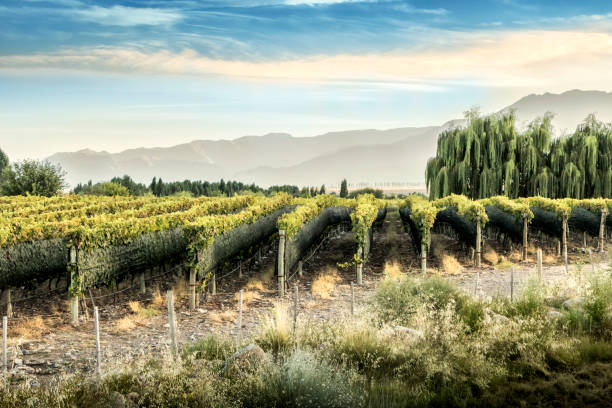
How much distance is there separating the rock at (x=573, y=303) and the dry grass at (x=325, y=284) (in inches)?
301

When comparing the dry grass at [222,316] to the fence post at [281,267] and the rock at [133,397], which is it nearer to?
the fence post at [281,267]

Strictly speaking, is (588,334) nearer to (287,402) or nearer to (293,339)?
(293,339)

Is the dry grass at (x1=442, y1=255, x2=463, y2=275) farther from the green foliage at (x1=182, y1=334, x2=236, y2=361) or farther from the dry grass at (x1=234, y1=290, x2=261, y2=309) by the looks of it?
the green foliage at (x1=182, y1=334, x2=236, y2=361)

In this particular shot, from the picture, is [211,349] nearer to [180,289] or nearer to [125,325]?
[125,325]

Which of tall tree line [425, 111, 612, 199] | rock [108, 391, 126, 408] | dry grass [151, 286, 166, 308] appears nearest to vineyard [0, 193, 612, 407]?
rock [108, 391, 126, 408]

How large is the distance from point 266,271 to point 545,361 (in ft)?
48.4

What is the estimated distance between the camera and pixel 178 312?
14906 mm

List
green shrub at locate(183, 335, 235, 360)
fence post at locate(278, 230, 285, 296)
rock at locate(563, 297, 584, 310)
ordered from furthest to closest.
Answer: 1. fence post at locate(278, 230, 285, 296)
2. rock at locate(563, 297, 584, 310)
3. green shrub at locate(183, 335, 235, 360)

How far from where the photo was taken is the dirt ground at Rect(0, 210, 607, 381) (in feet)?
34.2

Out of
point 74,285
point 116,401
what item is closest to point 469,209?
point 74,285

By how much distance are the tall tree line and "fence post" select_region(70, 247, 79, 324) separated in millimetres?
25456

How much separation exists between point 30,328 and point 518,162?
31349 mm

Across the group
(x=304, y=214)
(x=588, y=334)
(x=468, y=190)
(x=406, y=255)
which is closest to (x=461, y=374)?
(x=588, y=334)

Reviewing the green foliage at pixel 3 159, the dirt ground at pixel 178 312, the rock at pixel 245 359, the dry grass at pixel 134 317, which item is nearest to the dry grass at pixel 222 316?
the dirt ground at pixel 178 312
